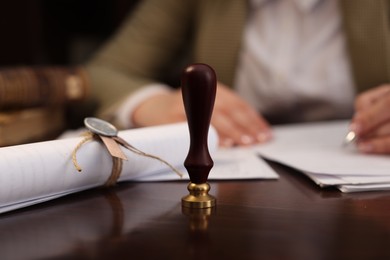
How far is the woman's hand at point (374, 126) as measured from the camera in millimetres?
677

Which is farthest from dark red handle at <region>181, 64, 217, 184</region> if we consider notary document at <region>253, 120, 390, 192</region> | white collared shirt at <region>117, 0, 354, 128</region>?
white collared shirt at <region>117, 0, 354, 128</region>

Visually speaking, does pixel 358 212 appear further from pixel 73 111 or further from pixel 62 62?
pixel 62 62

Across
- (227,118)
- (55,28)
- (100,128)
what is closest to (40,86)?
(227,118)

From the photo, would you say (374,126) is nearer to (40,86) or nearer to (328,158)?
(328,158)

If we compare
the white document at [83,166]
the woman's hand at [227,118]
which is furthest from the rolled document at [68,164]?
the woman's hand at [227,118]

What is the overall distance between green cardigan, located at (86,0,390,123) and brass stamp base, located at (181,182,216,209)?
67cm

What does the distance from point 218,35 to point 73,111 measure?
398mm

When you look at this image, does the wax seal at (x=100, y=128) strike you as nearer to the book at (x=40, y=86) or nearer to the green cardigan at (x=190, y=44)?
the book at (x=40, y=86)

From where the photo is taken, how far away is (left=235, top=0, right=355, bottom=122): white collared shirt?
3.69 ft

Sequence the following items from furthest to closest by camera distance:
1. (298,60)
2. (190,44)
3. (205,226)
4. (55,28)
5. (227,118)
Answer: (55,28) → (190,44) → (298,60) → (227,118) → (205,226)

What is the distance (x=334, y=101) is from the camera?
1.15 metres

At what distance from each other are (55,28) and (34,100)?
956mm

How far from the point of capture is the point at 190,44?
57.3 inches

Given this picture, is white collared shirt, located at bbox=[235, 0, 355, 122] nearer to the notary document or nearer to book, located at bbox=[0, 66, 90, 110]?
the notary document
